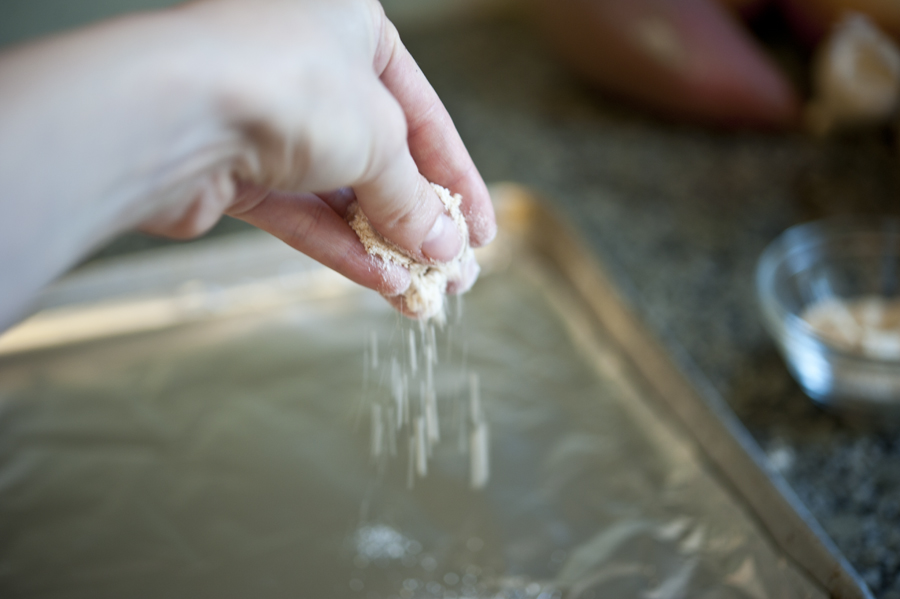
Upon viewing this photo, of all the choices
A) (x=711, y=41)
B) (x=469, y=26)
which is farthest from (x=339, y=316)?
(x=469, y=26)

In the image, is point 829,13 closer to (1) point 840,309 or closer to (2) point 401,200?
(1) point 840,309

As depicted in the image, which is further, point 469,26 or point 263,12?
point 469,26

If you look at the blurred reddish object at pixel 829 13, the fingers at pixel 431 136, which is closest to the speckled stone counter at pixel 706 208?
the blurred reddish object at pixel 829 13

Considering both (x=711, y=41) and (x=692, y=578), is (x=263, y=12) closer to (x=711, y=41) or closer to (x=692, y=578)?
(x=692, y=578)

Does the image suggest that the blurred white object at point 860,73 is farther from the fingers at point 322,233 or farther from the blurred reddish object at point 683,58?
the fingers at point 322,233

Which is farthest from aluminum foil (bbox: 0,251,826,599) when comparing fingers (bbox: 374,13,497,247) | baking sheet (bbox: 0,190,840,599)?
fingers (bbox: 374,13,497,247)

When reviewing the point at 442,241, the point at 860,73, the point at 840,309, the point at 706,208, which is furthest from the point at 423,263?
the point at 860,73
